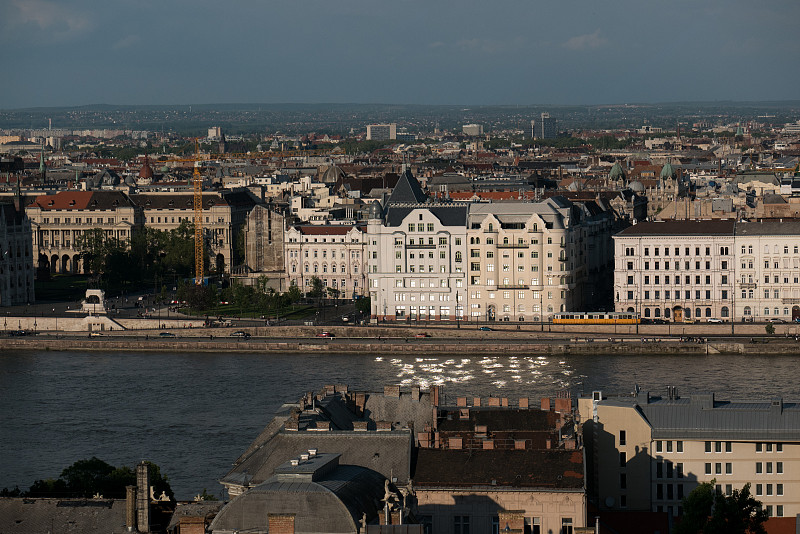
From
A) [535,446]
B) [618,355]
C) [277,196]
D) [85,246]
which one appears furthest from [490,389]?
[277,196]

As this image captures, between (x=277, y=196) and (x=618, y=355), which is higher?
(x=277, y=196)

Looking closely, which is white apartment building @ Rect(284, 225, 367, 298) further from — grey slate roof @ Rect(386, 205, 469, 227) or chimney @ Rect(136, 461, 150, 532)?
chimney @ Rect(136, 461, 150, 532)

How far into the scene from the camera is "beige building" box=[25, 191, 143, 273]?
68125 mm

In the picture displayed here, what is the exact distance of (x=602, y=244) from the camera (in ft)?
185

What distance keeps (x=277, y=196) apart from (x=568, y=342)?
33.6 meters

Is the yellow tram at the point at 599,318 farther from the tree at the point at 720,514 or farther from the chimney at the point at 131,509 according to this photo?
the chimney at the point at 131,509

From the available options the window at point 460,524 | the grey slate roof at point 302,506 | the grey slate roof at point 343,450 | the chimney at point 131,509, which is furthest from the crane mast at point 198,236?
the grey slate roof at point 302,506

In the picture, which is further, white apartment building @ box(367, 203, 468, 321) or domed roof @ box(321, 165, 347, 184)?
domed roof @ box(321, 165, 347, 184)

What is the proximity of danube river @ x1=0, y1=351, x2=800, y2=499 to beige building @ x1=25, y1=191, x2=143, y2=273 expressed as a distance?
22.1 m

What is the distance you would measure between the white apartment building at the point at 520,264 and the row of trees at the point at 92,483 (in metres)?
25.5

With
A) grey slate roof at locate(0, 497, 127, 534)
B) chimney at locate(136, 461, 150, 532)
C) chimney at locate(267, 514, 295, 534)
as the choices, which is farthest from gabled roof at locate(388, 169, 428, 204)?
chimney at locate(267, 514, 295, 534)

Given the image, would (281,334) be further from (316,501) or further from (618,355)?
(316,501)

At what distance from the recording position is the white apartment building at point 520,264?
161 feet

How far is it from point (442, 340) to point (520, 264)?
3944 mm
